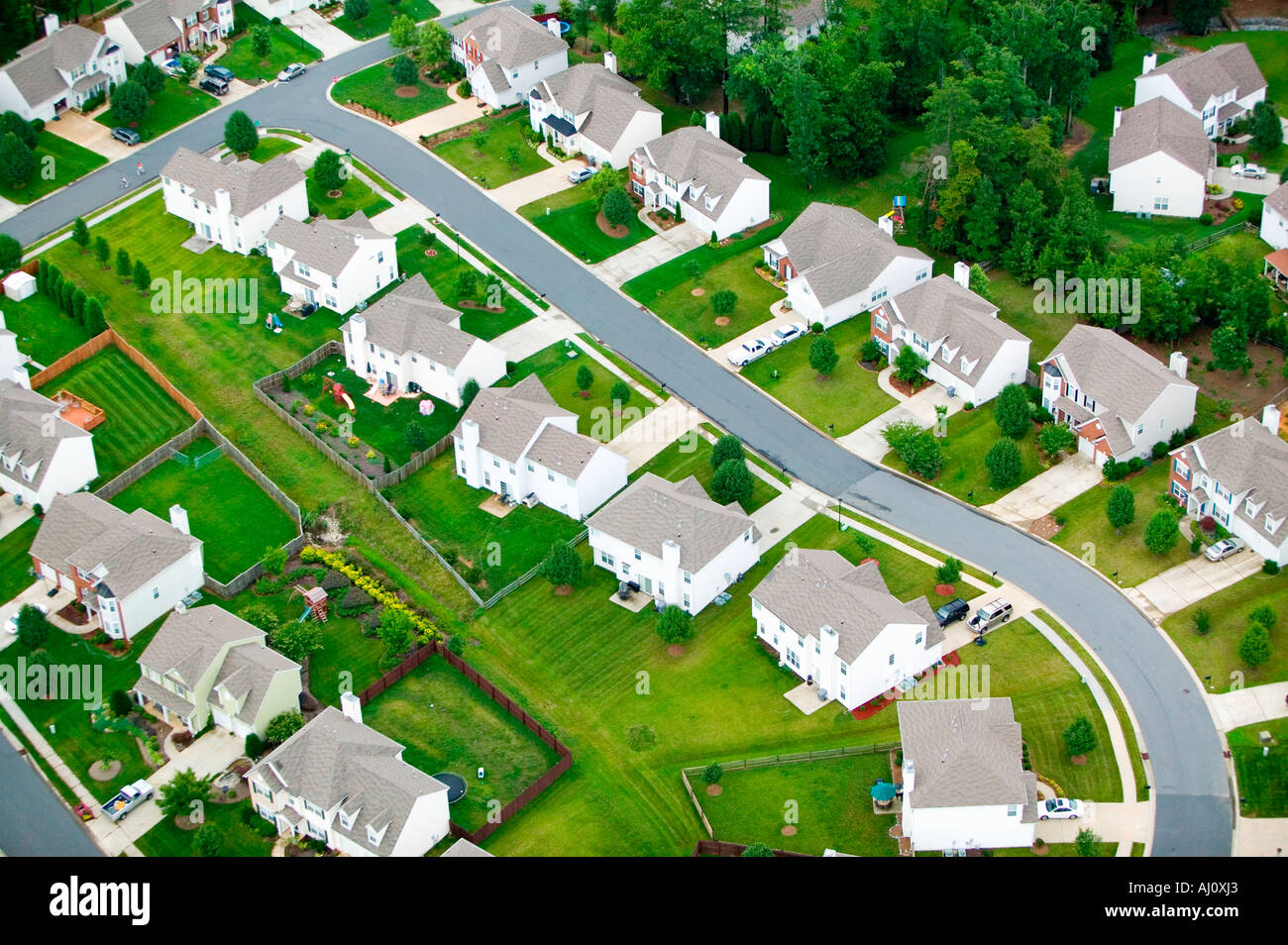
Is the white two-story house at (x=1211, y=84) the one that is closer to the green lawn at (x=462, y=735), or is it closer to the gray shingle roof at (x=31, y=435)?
the green lawn at (x=462, y=735)

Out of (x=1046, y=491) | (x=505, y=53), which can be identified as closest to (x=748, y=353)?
(x=1046, y=491)

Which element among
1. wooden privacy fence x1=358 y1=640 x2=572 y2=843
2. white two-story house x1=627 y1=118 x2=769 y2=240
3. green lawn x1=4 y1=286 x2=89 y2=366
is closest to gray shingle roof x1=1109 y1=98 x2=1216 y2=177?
white two-story house x1=627 y1=118 x2=769 y2=240

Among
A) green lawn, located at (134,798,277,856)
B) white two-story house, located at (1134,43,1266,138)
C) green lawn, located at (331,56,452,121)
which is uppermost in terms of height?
white two-story house, located at (1134,43,1266,138)

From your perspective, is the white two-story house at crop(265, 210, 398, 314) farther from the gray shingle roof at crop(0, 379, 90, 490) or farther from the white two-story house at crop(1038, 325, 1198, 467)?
the white two-story house at crop(1038, 325, 1198, 467)

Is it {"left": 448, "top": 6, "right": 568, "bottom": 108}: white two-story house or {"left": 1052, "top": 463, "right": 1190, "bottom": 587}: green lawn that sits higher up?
{"left": 448, "top": 6, "right": 568, "bottom": 108}: white two-story house

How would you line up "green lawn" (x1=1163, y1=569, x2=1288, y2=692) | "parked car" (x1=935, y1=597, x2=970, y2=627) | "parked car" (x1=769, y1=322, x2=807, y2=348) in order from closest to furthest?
"green lawn" (x1=1163, y1=569, x2=1288, y2=692) → "parked car" (x1=935, y1=597, x2=970, y2=627) → "parked car" (x1=769, y1=322, x2=807, y2=348)
